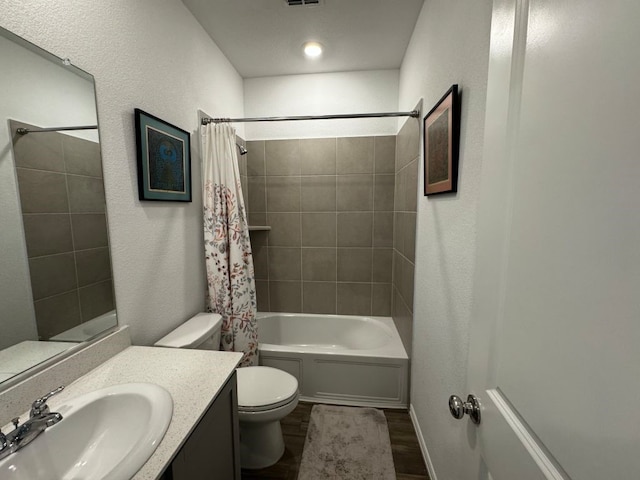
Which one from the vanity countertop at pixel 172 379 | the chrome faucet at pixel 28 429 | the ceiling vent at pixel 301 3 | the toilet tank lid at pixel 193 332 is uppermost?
the ceiling vent at pixel 301 3

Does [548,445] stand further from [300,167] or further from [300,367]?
[300,167]

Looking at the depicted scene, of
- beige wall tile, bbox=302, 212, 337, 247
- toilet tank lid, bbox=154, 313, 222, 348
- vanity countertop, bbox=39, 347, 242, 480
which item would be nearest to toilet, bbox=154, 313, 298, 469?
toilet tank lid, bbox=154, 313, 222, 348

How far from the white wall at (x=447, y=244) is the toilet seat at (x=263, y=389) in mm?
787

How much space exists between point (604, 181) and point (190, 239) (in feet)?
6.01

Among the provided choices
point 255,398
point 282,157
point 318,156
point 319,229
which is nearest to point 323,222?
point 319,229

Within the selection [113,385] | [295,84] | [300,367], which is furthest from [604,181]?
[295,84]

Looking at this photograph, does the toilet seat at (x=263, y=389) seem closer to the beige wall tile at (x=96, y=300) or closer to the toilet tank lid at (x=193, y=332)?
the toilet tank lid at (x=193, y=332)

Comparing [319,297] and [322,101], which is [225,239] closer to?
[319,297]

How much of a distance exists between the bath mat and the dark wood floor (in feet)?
0.13

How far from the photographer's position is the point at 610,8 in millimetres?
340

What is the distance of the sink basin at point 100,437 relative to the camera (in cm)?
67

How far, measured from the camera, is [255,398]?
4.90 ft

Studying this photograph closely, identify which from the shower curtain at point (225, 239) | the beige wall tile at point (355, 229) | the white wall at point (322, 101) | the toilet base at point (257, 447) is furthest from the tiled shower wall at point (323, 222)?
the toilet base at point (257, 447)

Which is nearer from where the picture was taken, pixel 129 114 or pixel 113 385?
pixel 113 385
